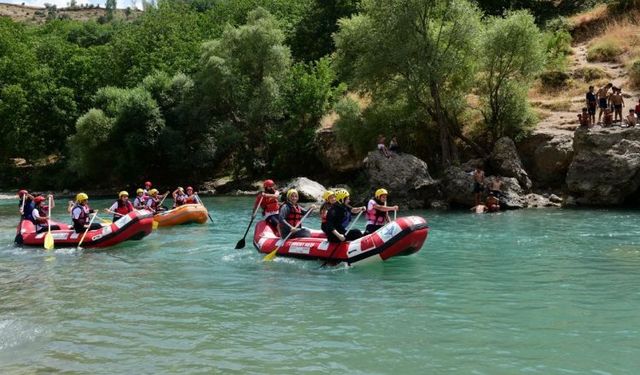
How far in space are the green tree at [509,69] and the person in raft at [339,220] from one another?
551 inches

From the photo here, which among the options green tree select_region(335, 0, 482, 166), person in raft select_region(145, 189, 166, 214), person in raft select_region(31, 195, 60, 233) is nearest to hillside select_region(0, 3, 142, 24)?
green tree select_region(335, 0, 482, 166)

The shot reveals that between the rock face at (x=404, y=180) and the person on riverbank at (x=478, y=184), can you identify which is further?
the rock face at (x=404, y=180)

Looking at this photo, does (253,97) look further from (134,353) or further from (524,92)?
(134,353)

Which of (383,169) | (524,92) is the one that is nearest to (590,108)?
(524,92)

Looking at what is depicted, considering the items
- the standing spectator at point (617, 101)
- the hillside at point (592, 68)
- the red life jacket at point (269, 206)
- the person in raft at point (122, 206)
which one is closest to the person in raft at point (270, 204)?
the red life jacket at point (269, 206)

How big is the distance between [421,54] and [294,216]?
40.8 ft

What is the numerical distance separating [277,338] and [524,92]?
19774 mm

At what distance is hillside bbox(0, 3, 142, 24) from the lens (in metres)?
134

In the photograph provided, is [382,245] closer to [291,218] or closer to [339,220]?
[339,220]

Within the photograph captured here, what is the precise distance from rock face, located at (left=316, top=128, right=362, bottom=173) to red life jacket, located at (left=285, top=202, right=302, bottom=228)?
16.2 meters

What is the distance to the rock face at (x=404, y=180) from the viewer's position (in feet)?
75.6

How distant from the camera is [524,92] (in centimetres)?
2434

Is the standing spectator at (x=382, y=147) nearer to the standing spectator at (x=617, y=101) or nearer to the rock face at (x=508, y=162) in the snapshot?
the rock face at (x=508, y=162)

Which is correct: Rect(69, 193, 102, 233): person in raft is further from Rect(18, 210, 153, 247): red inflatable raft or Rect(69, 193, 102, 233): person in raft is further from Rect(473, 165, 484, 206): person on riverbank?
Rect(473, 165, 484, 206): person on riverbank
